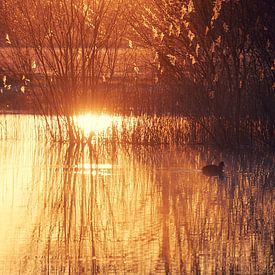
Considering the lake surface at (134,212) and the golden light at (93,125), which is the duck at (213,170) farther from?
the golden light at (93,125)

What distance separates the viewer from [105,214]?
9570 millimetres

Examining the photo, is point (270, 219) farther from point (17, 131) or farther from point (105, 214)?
point (17, 131)

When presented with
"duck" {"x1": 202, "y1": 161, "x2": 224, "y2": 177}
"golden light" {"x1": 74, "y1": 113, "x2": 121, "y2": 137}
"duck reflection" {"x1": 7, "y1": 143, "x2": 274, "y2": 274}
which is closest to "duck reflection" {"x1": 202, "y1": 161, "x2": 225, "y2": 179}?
"duck" {"x1": 202, "y1": 161, "x2": 224, "y2": 177}

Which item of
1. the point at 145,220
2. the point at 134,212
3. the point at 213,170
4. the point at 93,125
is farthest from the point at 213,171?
the point at 93,125

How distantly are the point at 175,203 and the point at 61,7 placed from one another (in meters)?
6.79

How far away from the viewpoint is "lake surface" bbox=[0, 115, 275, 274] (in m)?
7.54

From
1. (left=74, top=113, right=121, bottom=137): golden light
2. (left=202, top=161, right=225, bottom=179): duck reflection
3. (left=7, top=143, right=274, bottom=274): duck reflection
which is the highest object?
(left=74, top=113, right=121, bottom=137): golden light

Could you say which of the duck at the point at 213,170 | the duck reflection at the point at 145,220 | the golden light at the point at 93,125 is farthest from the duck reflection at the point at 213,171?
the golden light at the point at 93,125

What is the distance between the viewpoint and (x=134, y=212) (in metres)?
9.63

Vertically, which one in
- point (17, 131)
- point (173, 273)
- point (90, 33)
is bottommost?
point (173, 273)

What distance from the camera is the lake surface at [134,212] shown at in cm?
754

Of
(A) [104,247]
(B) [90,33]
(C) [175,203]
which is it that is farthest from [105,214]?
(B) [90,33]

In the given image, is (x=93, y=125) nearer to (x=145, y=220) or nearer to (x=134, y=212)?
(x=134, y=212)

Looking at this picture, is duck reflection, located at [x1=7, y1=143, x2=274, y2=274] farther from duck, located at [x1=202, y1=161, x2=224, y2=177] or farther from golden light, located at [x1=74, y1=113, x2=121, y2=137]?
golden light, located at [x1=74, y1=113, x2=121, y2=137]
